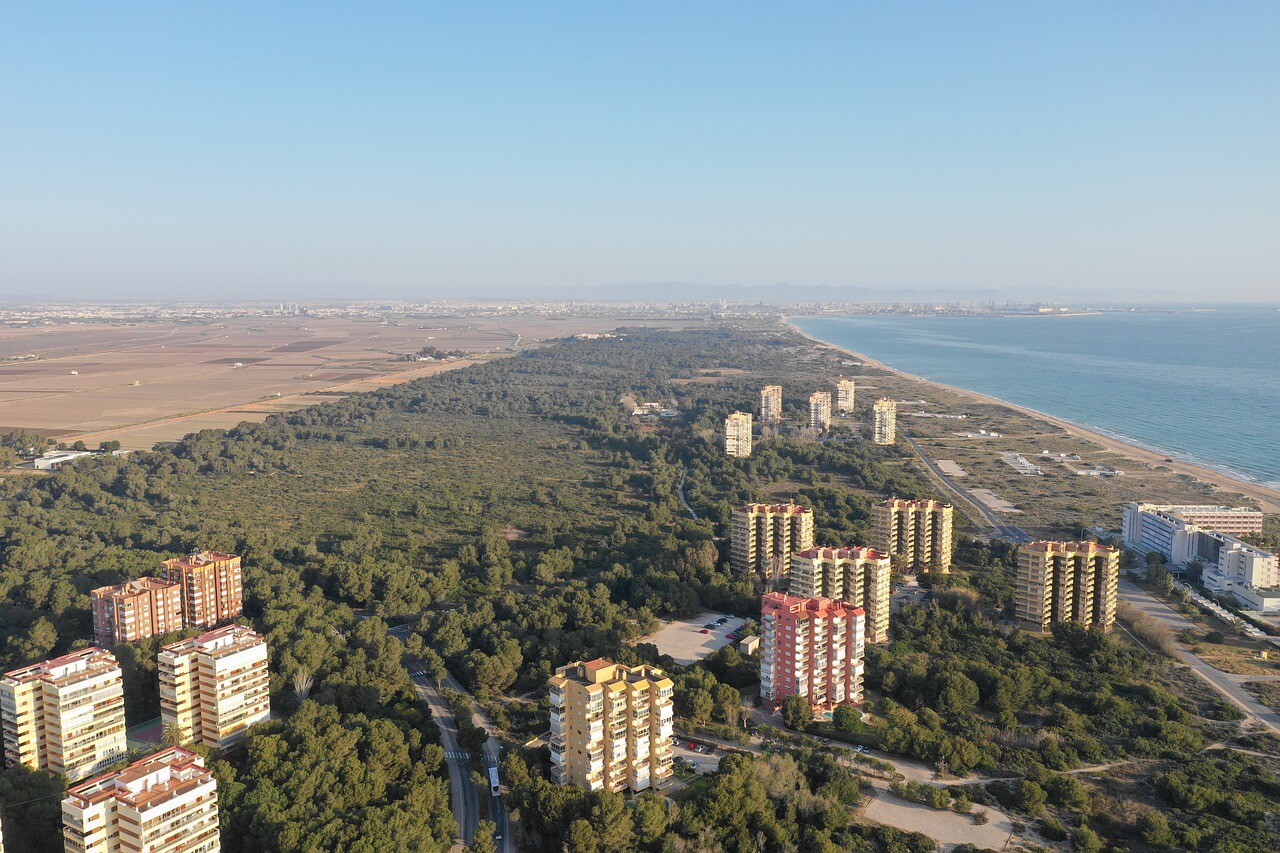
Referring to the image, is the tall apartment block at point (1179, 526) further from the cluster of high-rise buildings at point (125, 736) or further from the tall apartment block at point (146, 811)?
the tall apartment block at point (146, 811)

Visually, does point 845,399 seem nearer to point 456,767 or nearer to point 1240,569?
point 1240,569

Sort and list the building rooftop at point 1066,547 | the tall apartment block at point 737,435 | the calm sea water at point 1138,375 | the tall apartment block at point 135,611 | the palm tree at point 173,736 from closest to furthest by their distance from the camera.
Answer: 1. the palm tree at point 173,736
2. the tall apartment block at point 135,611
3. the building rooftop at point 1066,547
4. the tall apartment block at point 737,435
5. the calm sea water at point 1138,375

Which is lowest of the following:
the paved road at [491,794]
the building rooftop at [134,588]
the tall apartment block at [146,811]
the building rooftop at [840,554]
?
the paved road at [491,794]

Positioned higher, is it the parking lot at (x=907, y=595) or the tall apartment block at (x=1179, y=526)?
the tall apartment block at (x=1179, y=526)

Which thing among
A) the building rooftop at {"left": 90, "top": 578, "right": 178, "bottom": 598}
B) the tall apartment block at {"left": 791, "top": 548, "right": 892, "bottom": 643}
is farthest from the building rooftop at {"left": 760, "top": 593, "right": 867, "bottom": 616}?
the building rooftop at {"left": 90, "top": 578, "right": 178, "bottom": 598}

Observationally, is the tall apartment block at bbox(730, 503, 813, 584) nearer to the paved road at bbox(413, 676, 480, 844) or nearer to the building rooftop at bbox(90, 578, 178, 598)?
the paved road at bbox(413, 676, 480, 844)

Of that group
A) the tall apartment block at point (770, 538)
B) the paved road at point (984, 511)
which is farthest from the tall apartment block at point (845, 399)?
the tall apartment block at point (770, 538)
